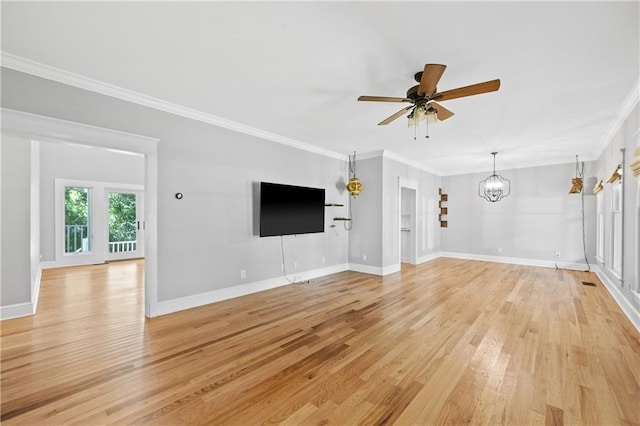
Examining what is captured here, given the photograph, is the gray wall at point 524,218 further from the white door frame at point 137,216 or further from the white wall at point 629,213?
the white door frame at point 137,216

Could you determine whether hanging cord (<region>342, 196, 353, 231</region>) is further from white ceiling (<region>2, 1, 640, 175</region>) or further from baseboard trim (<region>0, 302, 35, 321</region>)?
baseboard trim (<region>0, 302, 35, 321</region>)

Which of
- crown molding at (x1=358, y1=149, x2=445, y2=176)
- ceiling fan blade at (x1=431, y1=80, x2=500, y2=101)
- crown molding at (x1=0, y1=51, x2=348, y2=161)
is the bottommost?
ceiling fan blade at (x1=431, y1=80, x2=500, y2=101)

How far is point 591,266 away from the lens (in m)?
6.40

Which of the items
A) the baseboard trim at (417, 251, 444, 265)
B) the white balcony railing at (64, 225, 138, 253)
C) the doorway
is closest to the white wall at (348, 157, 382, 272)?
the doorway

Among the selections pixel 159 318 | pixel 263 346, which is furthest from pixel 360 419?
pixel 159 318

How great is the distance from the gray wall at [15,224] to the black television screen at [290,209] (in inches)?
115

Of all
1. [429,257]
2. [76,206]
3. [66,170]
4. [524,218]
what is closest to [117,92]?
[66,170]

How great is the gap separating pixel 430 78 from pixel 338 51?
797mm

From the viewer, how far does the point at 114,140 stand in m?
3.12

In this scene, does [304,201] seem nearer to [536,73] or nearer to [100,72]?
[100,72]

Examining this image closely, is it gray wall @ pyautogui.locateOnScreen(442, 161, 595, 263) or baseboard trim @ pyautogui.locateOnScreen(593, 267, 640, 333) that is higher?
gray wall @ pyautogui.locateOnScreen(442, 161, 595, 263)

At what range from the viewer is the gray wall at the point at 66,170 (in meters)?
6.54

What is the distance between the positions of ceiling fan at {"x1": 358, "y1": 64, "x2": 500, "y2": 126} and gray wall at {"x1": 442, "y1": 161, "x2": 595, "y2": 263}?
5.88 meters

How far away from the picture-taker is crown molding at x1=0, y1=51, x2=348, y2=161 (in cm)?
256
